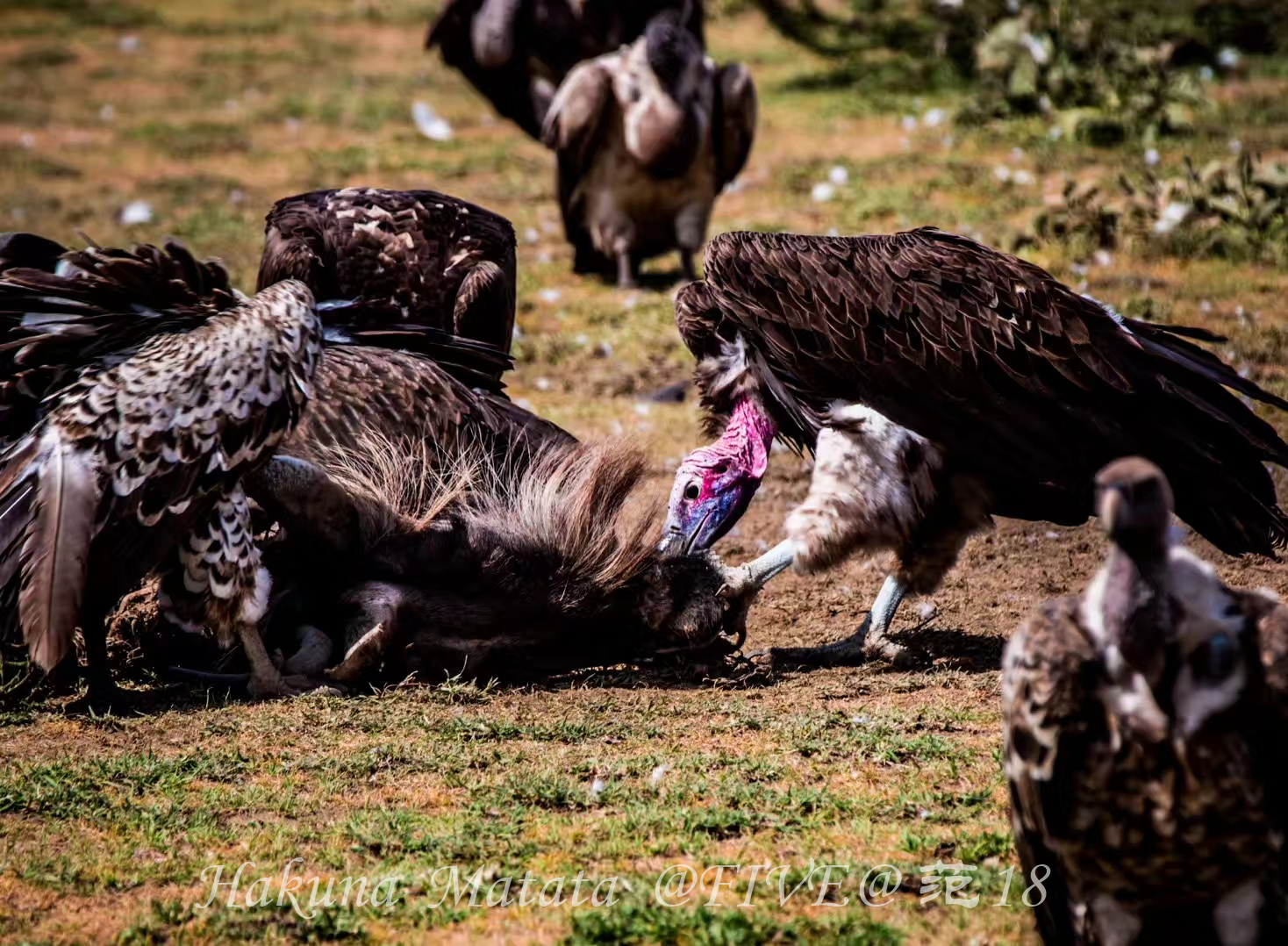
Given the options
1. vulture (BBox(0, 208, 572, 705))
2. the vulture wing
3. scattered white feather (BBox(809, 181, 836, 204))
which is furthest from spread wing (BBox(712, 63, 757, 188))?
vulture (BBox(0, 208, 572, 705))

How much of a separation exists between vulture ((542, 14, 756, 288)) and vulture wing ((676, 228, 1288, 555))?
478 centimetres

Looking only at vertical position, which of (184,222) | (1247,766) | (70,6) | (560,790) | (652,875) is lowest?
(70,6)

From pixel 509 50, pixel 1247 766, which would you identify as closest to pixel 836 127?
pixel 509 50

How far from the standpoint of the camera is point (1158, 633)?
2664 millimetres

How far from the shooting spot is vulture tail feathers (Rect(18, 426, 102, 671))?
13.6ft

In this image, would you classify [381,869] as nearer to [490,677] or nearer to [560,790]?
[560,790]

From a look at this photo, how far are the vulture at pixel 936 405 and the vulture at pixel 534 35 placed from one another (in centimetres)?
626

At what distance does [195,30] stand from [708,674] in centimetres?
1763

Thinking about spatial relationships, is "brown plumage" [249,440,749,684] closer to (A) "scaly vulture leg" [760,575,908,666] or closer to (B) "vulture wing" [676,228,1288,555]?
(A) "scaly vulture leg" [760,575,908,666]

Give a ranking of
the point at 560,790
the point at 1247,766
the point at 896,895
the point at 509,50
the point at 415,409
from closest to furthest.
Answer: the point at 1247,766, the point at 896,895, the point at 560,790, the point at 415,409, the point at 509,50

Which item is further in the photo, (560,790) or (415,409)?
(415,409)

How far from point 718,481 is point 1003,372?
1004 millimetres

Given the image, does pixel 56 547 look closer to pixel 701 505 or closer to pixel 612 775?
pixel 612 775

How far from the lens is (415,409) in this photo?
5414 millimetres
